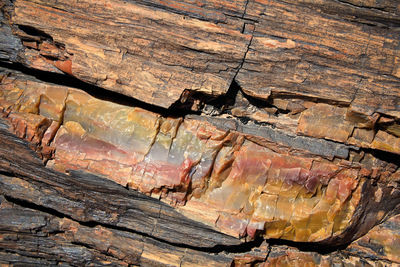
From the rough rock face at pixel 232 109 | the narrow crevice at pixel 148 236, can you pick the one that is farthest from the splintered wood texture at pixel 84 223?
the rough rock face at pixel 232 109

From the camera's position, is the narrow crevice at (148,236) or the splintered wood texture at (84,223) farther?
the narrow crevice at (148,236)

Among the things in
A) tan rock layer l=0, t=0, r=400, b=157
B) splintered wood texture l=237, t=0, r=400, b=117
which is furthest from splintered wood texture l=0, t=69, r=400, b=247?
splintered wood texture l=237, t=0, r=400, b=117

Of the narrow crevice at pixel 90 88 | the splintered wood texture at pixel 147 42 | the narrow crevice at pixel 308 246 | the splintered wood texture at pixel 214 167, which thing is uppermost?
the splintered wood texture at pixel 147 42

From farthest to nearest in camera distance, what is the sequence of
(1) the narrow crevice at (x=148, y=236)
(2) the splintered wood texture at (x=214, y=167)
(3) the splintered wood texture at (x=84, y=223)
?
(1) the narrow crevice at (x=148, y=236), (3) the splintered wood texture at (x=84, y=223), (2) the splintered wood texture at (x=214, y=167)

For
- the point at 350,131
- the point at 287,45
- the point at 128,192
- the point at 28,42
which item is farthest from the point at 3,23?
the point at 350,131

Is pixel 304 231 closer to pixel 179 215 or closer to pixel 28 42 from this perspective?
pixel 179 215

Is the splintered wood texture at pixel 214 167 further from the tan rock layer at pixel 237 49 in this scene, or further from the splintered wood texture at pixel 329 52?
the splintered wood texture at pixel 329 52
